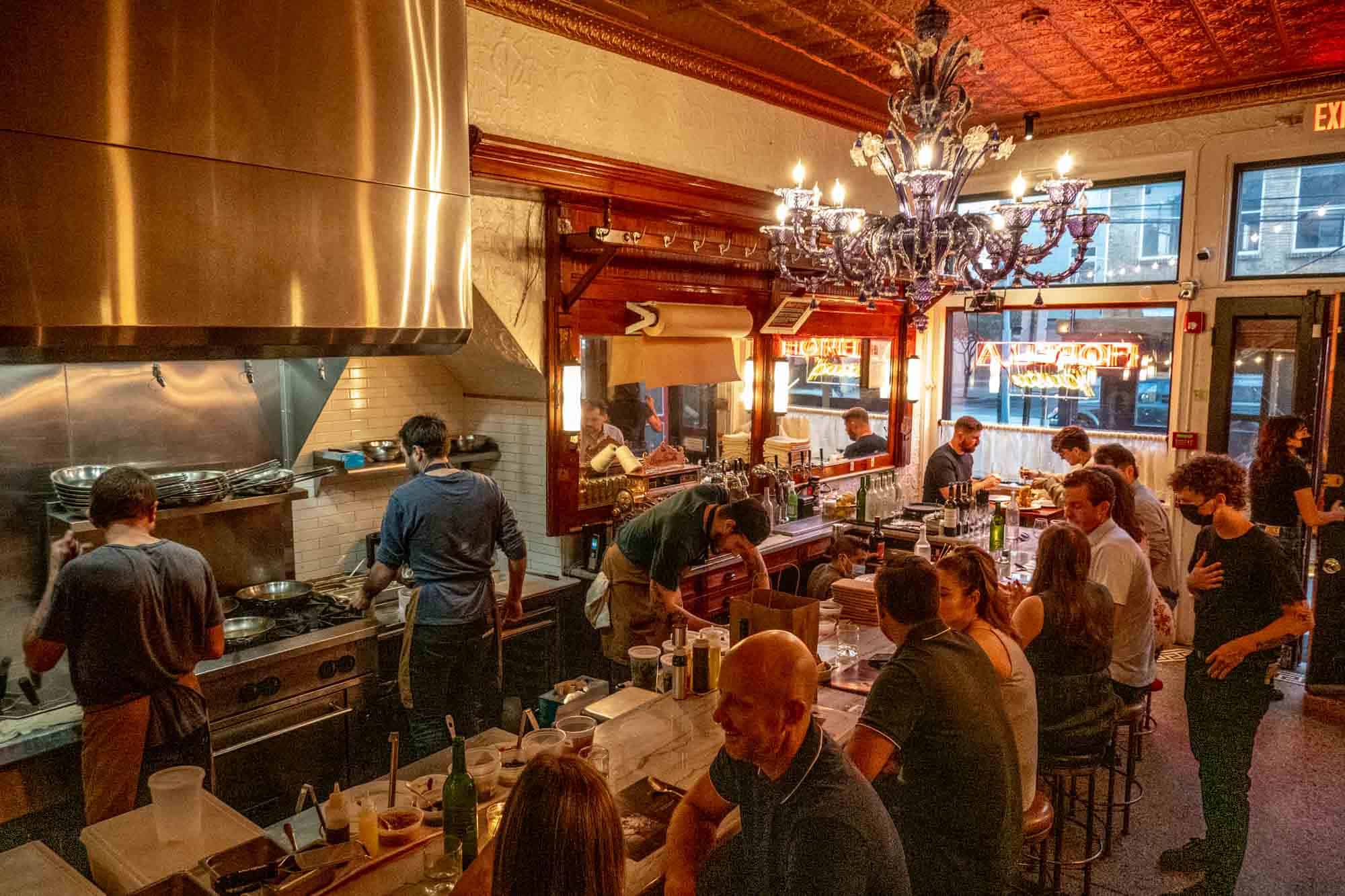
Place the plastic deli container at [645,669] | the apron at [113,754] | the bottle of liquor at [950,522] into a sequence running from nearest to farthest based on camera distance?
the apron at [113,754] → the plastic deli container at [645,669] → the bottle of liquor at [950,522]

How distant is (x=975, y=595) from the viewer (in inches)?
130

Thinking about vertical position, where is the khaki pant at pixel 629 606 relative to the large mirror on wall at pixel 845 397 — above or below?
below

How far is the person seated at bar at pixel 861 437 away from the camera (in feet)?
27.1

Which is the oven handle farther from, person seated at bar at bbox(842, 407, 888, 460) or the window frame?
the window frame

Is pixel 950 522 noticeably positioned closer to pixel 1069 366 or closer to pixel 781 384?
pixel 781 384

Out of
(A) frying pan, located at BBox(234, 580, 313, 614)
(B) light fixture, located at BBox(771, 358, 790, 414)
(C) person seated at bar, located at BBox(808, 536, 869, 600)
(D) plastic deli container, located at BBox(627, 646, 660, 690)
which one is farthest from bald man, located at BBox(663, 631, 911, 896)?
(B) light fixture, located at BBox(771, 358, 790, 414)

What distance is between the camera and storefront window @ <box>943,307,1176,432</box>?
768cm

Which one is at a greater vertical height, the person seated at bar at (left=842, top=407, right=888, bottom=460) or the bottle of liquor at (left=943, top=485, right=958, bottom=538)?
the person seated at bar at (left=842, top=407, right=888, bottom=460)

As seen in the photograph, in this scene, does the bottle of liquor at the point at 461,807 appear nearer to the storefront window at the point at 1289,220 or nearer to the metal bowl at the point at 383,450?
the metal bowl at the point at 383,450

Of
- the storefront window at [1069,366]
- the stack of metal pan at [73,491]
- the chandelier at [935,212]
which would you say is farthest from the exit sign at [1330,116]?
the stack of metal pan at [73,491]

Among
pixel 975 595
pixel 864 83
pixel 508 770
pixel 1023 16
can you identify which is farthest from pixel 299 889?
pixel 864 83

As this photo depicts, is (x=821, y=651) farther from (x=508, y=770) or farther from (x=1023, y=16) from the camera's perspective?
(x=1023, y=16)

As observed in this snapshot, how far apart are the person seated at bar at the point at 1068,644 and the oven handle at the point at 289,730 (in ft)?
10.7

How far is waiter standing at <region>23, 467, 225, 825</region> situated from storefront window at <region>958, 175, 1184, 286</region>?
6640 mm
